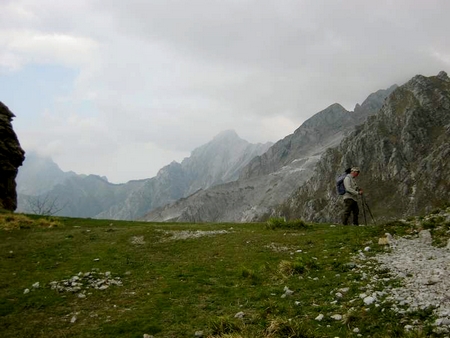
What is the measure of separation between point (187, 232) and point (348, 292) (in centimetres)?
1796

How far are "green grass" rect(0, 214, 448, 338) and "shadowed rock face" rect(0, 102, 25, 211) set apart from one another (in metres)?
30.5

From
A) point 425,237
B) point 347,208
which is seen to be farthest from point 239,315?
point 347,208

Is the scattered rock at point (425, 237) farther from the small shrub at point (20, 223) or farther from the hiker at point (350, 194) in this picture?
the small shrub at point (20, 223)

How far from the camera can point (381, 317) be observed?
9633 millimetres

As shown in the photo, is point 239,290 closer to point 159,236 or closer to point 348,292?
point 348,292

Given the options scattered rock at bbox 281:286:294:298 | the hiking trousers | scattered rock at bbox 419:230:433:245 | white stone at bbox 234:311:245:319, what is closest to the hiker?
the hiking trousers

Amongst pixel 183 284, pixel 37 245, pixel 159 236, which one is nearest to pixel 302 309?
pixel 183 284

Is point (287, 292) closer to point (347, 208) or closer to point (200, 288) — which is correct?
point (200, 288)

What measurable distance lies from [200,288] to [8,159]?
47.2 meters

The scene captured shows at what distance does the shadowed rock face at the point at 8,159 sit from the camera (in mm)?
50812

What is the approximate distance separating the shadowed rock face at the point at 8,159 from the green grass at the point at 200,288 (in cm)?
3054

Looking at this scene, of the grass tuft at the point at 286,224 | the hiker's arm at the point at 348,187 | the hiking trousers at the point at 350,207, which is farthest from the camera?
the grass tuft at the point at 286,224

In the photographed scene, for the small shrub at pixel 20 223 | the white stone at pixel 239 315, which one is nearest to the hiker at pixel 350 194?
the white stone at pixel 239 315

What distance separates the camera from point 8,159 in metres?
52.0
